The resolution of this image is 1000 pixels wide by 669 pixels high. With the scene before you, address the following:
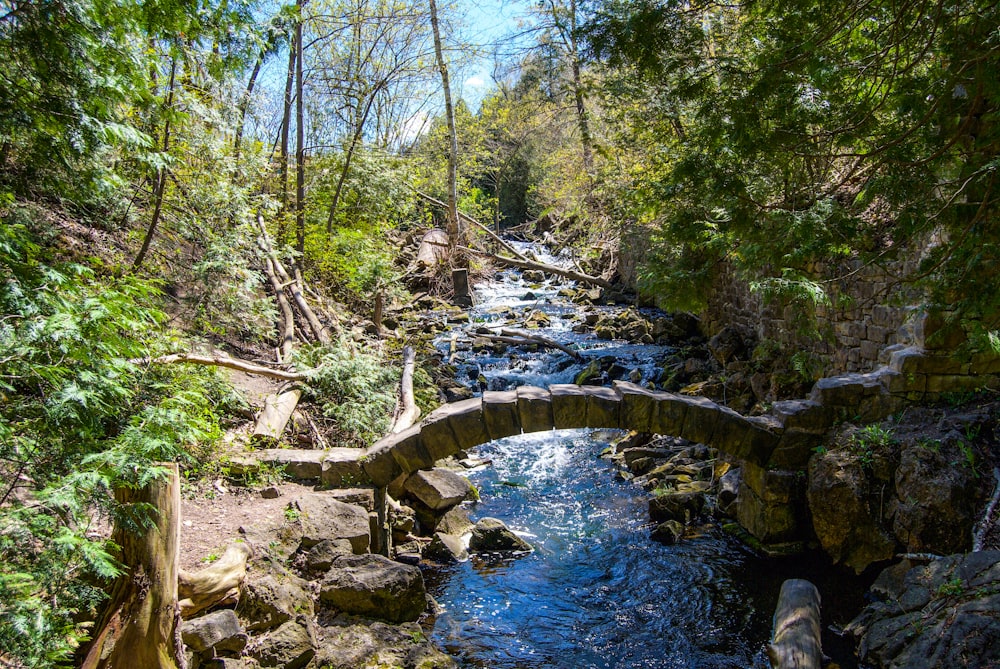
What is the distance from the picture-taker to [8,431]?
2.08m

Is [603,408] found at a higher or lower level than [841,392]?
lower

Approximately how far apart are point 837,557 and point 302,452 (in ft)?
18.6

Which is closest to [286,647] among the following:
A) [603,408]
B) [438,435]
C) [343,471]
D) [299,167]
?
[343,471]

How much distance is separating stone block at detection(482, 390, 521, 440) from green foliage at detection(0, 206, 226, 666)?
4141 millimetres

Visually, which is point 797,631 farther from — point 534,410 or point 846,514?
point 534,410

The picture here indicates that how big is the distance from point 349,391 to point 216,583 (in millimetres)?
4021

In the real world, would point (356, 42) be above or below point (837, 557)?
above

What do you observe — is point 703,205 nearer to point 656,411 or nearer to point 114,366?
point 656,411

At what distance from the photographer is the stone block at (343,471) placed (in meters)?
6.43

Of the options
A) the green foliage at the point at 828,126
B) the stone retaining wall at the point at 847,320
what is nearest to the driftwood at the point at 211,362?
the green foliage at the point at 828,126

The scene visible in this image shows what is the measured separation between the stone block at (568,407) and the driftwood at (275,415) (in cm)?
318

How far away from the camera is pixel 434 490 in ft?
24.7

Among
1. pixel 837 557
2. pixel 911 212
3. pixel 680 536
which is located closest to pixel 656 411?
pixel 680 536

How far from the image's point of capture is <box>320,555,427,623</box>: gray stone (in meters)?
5.03
